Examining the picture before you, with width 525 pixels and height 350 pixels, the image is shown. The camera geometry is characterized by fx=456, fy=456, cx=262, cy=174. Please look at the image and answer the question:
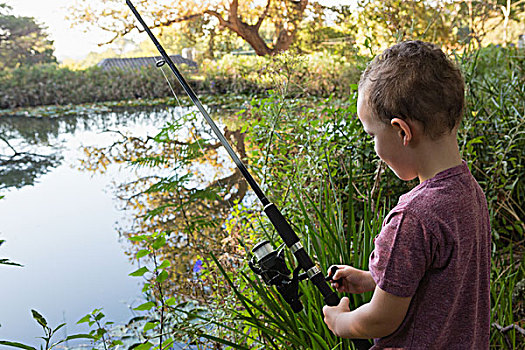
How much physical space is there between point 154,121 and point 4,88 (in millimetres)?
6974

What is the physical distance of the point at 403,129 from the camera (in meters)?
0.88

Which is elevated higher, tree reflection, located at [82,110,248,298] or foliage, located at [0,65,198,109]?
foliage, located at [0,65,198,109]

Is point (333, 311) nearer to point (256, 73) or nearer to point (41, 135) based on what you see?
point (41, 135)

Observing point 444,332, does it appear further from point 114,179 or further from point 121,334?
point 114,179

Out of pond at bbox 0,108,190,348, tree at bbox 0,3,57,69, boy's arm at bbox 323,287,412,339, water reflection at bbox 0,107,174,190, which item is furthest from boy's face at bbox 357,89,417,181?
tree at bbox 0,3,57,69

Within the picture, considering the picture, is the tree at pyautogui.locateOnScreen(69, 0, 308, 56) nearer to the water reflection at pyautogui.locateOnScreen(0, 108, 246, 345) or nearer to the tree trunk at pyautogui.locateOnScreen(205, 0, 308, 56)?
the tree trunk at pyautogui.locateOnScreen(205, 0, 308, 56)

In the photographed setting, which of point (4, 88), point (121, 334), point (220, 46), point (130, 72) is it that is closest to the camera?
point (121, 334)

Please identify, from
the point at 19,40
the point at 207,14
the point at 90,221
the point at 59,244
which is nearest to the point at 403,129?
the point at 59,244

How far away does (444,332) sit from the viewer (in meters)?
0.90

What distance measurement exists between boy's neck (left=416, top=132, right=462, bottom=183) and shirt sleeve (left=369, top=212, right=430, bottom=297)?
12 centimetres

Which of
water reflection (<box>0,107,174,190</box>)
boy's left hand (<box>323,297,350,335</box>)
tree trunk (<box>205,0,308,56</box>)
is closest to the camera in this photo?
boy's left hand (<box>323,297,350,335</box>)

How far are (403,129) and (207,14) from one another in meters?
12.5

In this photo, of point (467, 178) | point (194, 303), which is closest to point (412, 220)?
point (467, 178)

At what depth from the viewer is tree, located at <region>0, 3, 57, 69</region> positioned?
17.7m
